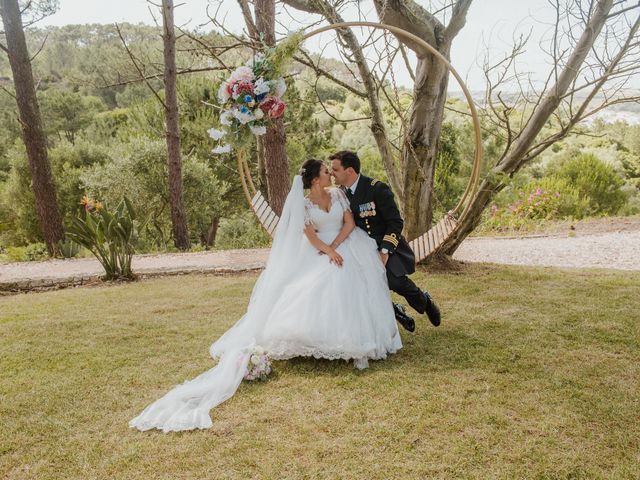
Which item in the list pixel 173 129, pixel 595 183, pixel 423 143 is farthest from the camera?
pixel 595 183

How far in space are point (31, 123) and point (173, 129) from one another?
2.76 metres

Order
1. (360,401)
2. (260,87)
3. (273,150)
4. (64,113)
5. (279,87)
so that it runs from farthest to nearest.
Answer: (64,113) < (273,150) < (279,87) < (260,87) < (360,401)

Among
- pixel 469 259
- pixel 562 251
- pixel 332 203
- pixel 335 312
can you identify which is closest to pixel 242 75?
pixel 332 203

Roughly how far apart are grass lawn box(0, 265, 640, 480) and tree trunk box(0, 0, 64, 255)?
6.10 m

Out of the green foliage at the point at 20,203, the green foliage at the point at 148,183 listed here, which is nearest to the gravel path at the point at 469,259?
the green foliage at the point at 148,183

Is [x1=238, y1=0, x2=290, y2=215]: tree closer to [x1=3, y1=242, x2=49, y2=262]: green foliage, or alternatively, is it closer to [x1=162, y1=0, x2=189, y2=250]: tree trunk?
[x1=162, y1=0, x2=189, y2=250]: tree trunk

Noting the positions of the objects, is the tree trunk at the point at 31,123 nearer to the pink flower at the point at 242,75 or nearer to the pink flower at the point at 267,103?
the pink flower at the point at 242,75

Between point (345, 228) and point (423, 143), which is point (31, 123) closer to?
point (423, 143)

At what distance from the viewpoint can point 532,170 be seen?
736 inches

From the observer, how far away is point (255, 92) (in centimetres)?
423

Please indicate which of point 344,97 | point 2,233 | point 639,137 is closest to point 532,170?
point 639,137

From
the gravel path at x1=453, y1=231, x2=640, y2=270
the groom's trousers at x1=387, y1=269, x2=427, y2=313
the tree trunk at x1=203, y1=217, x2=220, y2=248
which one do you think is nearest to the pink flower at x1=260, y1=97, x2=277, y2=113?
the groom's trousers at x1=387, y1=269, x2=427, y2=313

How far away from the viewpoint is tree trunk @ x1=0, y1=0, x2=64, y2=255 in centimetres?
990

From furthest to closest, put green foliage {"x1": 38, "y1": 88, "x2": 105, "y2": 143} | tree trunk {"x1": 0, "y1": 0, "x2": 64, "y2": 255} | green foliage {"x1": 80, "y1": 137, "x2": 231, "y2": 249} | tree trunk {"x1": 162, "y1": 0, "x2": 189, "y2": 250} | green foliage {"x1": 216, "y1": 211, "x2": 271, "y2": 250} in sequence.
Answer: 1. green foliage {"x1": 38, "y1": 88, "x2": 105, "y2": 143}
2. green foliage {"x1": 216, "y1": 211, "x2": 271, "y2": 250}
3. green foliage {"x1": 80, "y1": 137, "x2": 231, "y2": 249}
4. tree trunk {"x1": 162, "y1": 0, "x2": 189, "y2": 250}
5. tree trunk {"x1": 0, "y1": 0, "x2": 64, "y2": 255}
